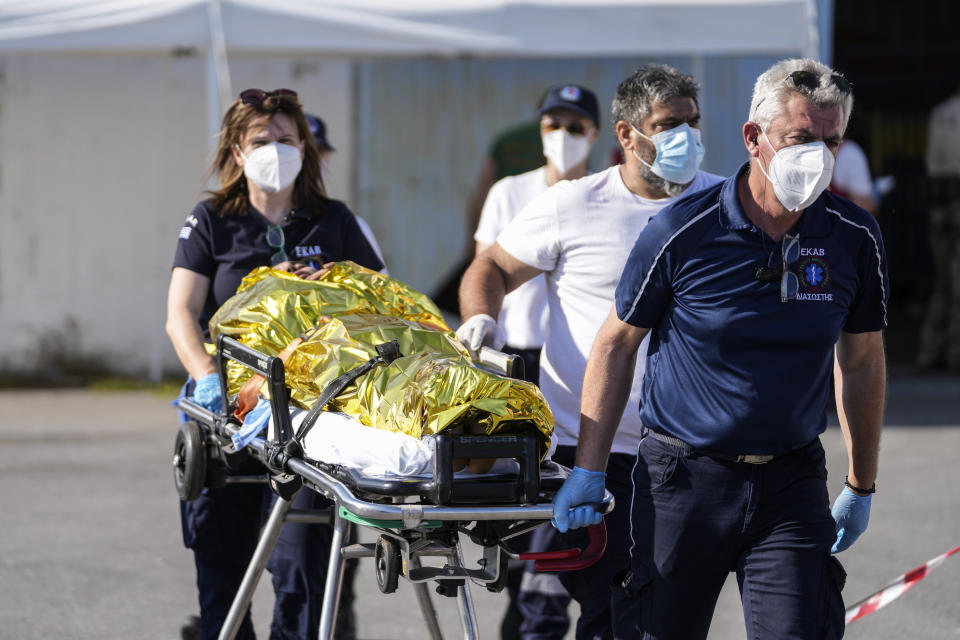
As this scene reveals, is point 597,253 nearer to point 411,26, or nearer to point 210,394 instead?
point 210,394

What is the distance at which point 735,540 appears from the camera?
3.03 metres

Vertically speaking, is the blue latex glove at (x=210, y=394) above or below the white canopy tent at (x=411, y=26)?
below

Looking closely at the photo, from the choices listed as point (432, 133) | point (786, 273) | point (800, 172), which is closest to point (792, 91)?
point (800, 172)

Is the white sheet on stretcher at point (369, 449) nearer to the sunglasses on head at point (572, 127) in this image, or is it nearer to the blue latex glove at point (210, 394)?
the blue latex glove at point (210, 394)

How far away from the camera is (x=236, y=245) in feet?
13.5

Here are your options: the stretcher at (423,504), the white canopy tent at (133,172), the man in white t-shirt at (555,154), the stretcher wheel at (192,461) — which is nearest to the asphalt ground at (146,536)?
the white canopy tent at (133,172)

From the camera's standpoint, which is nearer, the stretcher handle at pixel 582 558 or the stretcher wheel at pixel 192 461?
the stretcher handle at pixel 582 558

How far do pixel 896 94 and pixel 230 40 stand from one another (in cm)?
908

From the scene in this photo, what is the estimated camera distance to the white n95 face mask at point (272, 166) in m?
4.12

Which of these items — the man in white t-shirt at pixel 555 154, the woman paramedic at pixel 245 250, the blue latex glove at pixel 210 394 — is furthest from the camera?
the man in white t-shirt at pixel 555 154

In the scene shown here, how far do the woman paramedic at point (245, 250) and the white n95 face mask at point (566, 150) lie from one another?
5.24 ft

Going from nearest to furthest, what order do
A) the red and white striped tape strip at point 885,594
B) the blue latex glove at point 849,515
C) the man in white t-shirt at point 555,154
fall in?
Result: the blue latex glove at point 849,515 → the red and white striped tape strip at point 885,594 → the man in white t-shirt at point 555,154

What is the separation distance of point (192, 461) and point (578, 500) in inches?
52.7

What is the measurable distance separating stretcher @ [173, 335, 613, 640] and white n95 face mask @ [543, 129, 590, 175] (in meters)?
2.31
